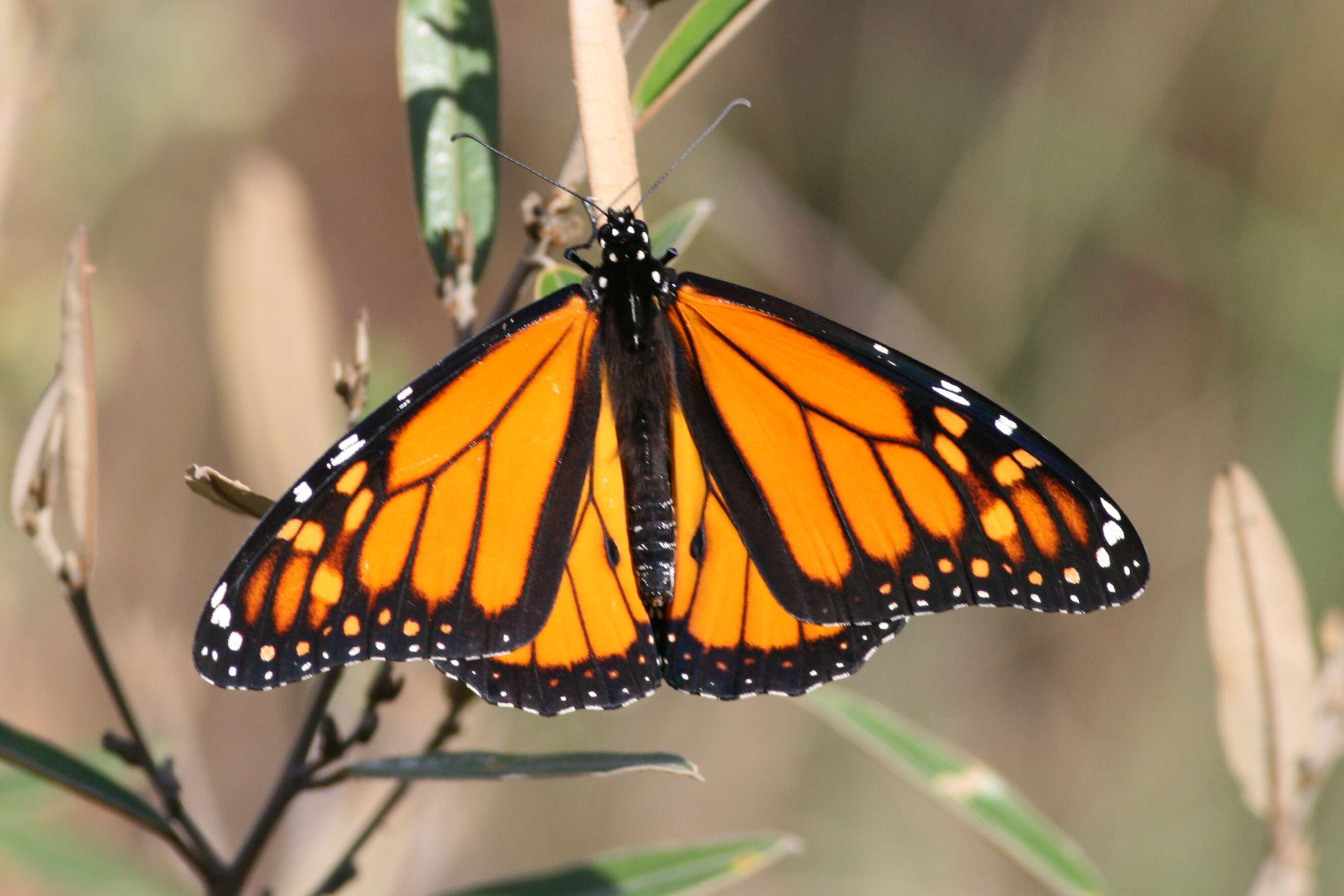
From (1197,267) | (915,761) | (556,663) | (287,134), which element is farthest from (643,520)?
(287,134)

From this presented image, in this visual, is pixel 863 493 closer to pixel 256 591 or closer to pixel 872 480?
pixel 872 480

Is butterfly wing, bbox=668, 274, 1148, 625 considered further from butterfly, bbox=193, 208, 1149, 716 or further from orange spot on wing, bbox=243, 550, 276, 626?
orange spot on wing, bbox=243, 550, 276, 626

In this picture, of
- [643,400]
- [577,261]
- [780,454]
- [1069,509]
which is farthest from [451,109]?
[1069,509]

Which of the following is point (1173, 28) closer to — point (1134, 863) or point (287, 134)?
point (1134, 863)

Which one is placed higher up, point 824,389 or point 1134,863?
point 824,389

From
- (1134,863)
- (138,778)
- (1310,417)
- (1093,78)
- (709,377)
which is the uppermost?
(1093,78)

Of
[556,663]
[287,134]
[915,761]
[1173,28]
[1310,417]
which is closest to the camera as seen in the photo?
[556,663]

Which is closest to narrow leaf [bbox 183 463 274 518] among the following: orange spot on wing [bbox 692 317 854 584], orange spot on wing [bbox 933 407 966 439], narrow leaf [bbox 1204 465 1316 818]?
orange spot on wing [bbox 692 317 854 584]

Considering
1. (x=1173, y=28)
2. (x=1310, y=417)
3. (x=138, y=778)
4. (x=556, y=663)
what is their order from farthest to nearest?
(x=1310, y=417), (x=1173, y=28), (x=138, y=778), (x=556, y=663)
